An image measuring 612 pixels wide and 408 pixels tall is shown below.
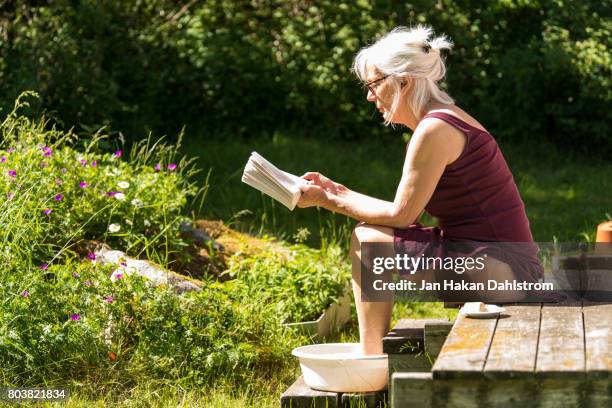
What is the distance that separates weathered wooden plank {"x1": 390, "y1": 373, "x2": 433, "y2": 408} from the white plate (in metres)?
0.56

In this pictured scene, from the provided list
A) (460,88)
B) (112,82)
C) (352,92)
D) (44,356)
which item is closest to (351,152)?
(352,92)

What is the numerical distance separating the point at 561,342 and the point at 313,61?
21.1ft

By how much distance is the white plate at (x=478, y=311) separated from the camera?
3457mm

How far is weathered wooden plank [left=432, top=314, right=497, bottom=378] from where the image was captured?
9.36 feet

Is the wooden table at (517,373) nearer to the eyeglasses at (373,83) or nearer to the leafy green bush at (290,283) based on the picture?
the eyeglasses at (373,83)

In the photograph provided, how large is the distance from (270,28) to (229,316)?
5555 mm

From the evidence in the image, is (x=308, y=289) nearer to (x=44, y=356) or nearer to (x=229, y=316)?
(x=229, y=316)

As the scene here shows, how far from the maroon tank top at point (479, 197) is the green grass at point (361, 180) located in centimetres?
251

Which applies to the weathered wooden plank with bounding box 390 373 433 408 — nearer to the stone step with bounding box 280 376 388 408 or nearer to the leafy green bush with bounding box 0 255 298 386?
the stone step with bounding box 280 376 388 408

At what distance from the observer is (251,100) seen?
9.60 m

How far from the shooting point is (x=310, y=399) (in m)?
3.74

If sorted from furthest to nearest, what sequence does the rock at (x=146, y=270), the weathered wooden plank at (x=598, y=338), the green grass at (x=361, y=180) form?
the green grass at (x=361, y=180)
the rock at (x=146, y=270)
the weathered wooden plank at (x=598, y=338)

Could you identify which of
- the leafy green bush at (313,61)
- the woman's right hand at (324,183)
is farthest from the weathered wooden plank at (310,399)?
the leafy green bush at (313,61)

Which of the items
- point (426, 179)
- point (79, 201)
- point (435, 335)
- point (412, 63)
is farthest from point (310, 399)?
point (79, 201)
